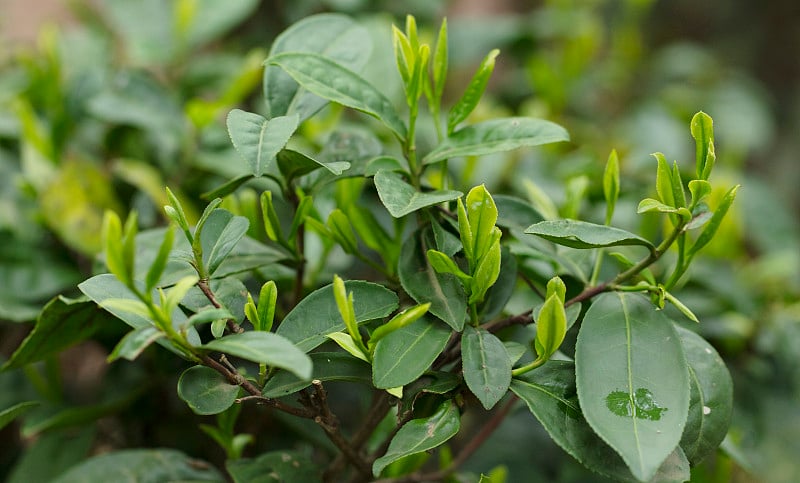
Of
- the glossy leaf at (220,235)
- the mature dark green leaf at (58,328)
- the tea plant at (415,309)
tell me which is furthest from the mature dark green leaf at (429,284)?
the mature dark green leaf at (58,328)

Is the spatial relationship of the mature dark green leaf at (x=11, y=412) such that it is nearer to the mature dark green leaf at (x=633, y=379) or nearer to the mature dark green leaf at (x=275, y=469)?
the mature dark green leaf at (x=275, y=469)

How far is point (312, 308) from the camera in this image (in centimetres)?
50

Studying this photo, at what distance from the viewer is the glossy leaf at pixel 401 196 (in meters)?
0.47

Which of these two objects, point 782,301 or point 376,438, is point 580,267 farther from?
point 782,301

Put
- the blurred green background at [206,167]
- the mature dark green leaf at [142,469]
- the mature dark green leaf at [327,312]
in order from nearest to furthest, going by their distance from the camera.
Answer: the mature dark green leaf at [327,312]
the mature dark green leaf at [142,469]
the blurred green background at [206,167]

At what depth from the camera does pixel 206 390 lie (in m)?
0.46

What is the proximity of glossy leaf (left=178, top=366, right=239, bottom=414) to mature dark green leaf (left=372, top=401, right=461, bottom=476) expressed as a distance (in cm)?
10

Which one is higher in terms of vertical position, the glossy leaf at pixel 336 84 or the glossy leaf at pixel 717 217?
the glossy leaf at pixel 336 84

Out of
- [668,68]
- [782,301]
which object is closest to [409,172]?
[782,301]

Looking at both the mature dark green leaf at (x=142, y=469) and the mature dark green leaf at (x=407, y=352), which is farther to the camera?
the mature dark green leaf at (x=142, y=469)

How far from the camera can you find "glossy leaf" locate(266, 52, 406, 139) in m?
0.52

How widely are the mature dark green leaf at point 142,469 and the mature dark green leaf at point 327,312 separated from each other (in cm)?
24

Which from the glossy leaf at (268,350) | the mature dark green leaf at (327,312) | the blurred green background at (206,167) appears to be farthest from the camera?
the blurred green background at (206,167)

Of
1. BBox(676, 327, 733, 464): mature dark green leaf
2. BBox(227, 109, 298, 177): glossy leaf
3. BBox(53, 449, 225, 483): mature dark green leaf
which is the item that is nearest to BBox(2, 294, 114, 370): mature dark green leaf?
BBox(53, 449, 225, 483): mature dark green leaf
